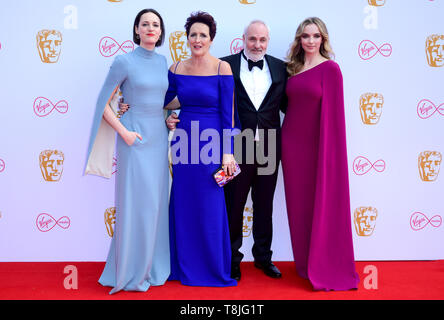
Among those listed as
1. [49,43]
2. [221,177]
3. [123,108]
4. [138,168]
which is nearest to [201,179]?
[221,177]

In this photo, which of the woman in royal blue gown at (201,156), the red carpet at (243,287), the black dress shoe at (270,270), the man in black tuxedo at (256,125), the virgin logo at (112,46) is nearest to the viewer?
the red carpet at (243,287)

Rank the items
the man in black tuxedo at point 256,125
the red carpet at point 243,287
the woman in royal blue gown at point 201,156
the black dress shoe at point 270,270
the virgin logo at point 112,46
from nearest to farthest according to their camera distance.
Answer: the red carpet at point 243,287
the woman in royal blue gown at point 201,156
the man in black tuxedo at point 256,125
the black dress shoe at point 270,270
the virgin logo at point 112,46

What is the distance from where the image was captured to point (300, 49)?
9.40 ft

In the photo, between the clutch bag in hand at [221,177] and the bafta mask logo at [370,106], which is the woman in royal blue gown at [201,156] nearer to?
the clutch bag in hand at [221,177]

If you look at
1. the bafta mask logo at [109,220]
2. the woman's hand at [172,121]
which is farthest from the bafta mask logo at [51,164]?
the woman's hand at [172,121]

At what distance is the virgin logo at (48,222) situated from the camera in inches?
126

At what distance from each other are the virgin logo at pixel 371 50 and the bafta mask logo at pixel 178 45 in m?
1.42

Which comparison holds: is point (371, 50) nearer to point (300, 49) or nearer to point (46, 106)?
point (300, 49)

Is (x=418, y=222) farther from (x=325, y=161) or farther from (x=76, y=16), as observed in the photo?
(x=76, y=16)

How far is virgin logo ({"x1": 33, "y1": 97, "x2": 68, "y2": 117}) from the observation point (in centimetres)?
318

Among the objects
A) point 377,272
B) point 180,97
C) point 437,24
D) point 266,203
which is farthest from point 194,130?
point 437,24

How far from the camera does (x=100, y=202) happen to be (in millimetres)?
3225

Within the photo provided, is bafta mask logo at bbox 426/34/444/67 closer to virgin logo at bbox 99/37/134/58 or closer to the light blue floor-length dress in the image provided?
the light blue floor-length dress

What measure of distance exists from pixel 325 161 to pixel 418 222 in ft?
4.18
